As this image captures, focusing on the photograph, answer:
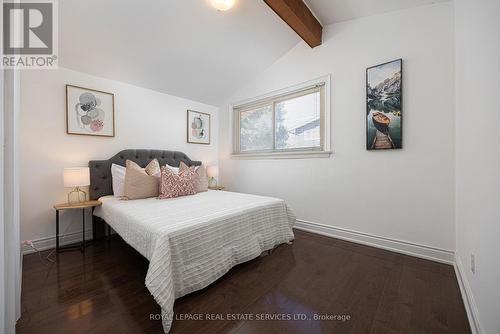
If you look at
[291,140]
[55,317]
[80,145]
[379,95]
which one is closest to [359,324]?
[55,317]

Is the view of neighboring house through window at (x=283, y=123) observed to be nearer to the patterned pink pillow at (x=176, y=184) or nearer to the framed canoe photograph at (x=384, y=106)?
the framed canoe photograph at (x=384, y=106)

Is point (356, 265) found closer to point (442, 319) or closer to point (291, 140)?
point (442, 319)

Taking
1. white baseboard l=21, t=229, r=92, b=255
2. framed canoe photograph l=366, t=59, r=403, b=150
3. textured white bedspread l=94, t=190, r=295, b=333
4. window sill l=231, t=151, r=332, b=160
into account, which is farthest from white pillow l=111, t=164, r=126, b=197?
framed canoe photograph l=366, t=59, r=403, b=150

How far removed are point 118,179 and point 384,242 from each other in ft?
11.0

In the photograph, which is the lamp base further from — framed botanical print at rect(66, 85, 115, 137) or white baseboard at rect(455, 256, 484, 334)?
white baseboard at rect(455, 256, 484, 334)

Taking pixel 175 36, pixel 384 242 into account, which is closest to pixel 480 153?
pixel 384 242

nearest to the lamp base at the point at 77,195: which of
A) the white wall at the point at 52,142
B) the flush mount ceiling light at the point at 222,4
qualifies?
the white wall at the point at 52,142

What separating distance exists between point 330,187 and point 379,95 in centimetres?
125

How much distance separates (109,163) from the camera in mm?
2688

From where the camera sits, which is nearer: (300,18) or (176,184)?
(300,18)

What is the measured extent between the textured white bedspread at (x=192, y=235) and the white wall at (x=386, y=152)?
2.89 ft

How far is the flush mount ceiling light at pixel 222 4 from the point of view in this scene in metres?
2.03

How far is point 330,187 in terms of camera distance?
8.90ft

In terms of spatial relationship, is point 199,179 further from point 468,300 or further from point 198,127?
point 468,300
